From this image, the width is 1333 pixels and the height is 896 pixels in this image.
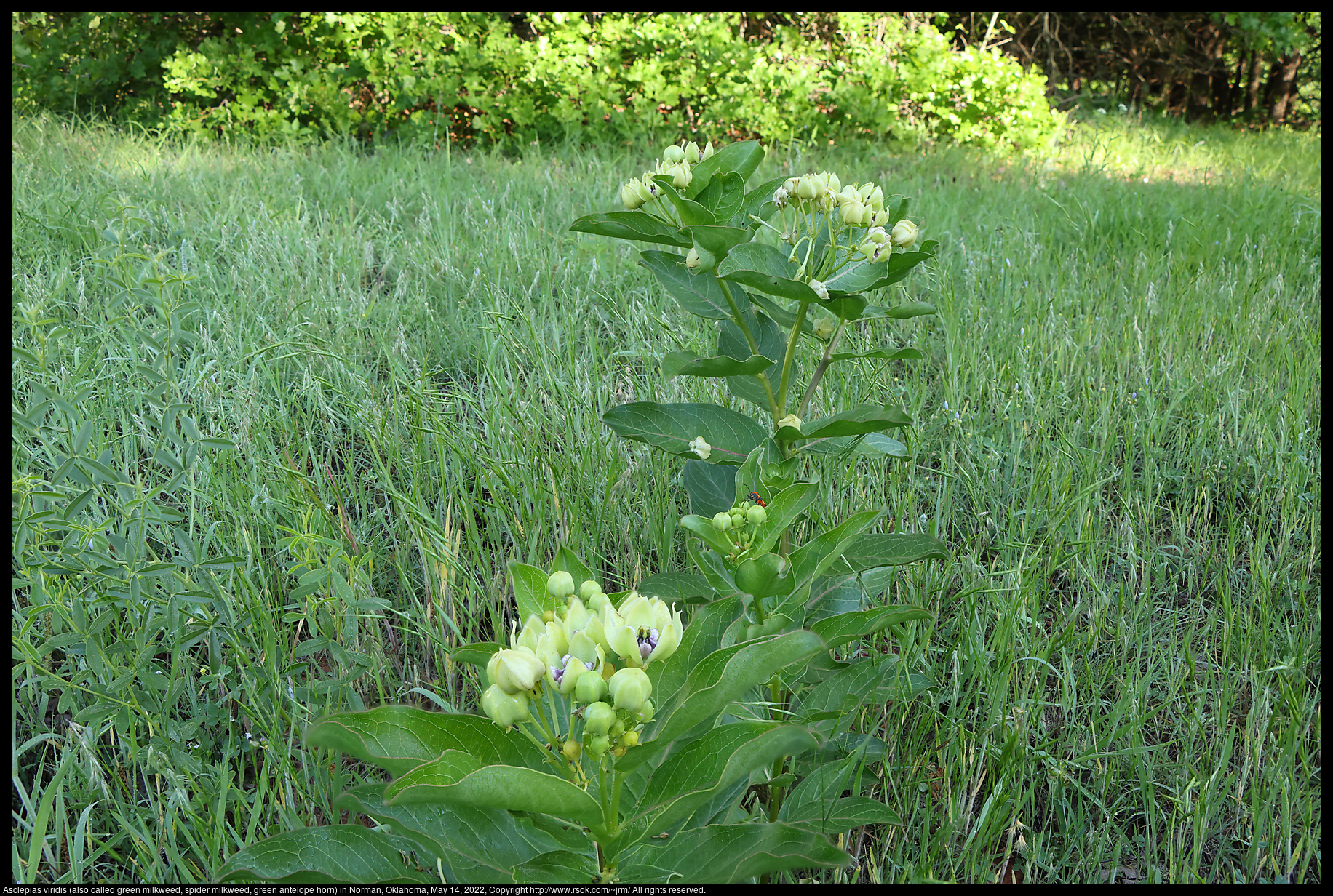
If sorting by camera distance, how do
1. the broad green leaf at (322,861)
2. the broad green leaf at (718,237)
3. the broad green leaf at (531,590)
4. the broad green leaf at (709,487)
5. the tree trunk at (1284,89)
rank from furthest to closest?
the tree trunk at (1284,89), the broad green leaf at (709,487), the broad green leaf at (718,237), the broad green leaf at (531,590), the broad green leaf at (322,861)

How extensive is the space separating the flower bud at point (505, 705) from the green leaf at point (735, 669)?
4.3 inches

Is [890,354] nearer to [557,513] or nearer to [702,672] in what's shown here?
[702,672]

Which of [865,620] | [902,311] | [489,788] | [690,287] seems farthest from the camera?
[690,287]

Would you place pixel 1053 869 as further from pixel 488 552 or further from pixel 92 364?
pixel 92 364

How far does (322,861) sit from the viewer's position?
0.78 meters

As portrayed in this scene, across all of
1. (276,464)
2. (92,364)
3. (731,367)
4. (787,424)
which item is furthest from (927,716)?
(92,364)

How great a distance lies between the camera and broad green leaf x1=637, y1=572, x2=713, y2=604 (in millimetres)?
1146

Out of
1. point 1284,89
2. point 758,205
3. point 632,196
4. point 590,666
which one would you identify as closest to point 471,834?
point 590,666

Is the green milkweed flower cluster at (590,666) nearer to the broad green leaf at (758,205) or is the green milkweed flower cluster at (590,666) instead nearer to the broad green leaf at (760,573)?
the broad green leaf at (760,573)

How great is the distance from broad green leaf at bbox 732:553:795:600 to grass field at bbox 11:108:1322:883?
42 centimetres

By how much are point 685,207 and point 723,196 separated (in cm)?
8

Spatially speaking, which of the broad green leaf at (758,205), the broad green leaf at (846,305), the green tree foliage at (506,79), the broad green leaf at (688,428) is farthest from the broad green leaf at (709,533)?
the green tree foliage at (506,79)

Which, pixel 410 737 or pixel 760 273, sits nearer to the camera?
pixel 410 737

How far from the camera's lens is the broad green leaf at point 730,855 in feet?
2.41
